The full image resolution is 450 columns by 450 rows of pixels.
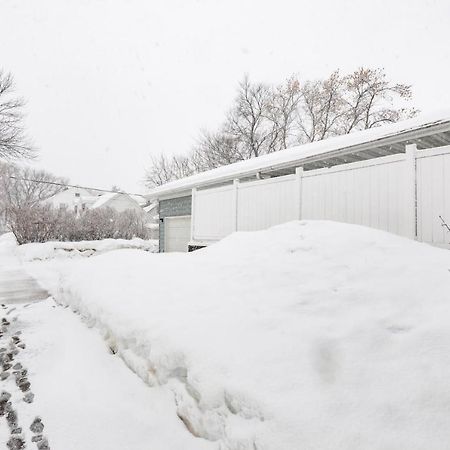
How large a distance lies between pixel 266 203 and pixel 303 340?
177 inches

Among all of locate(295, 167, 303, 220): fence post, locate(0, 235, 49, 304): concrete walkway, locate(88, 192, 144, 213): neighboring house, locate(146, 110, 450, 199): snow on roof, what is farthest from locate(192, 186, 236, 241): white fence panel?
locate(88, 192, 144, 213): neighboring house

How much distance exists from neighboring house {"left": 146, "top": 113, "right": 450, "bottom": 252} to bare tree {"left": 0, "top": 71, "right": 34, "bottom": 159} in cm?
1615

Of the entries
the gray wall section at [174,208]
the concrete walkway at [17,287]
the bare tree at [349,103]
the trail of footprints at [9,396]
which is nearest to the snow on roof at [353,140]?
the gray wall section at [174,208]

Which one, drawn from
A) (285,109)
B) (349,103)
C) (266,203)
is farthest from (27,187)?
(266,203)

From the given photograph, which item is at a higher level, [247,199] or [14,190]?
[14,190]

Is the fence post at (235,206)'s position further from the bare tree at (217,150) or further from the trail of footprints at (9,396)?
the bare tree at (217,150)

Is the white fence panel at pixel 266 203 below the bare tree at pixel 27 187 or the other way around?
below

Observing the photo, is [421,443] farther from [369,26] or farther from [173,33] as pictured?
[173,33]

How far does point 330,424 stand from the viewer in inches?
56.5

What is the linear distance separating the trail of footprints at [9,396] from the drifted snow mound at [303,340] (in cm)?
79

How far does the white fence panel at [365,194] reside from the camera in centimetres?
415

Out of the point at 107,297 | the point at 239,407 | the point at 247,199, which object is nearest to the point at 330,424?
the point at 239,407

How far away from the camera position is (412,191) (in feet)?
13.1

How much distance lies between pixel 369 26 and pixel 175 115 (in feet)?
187
